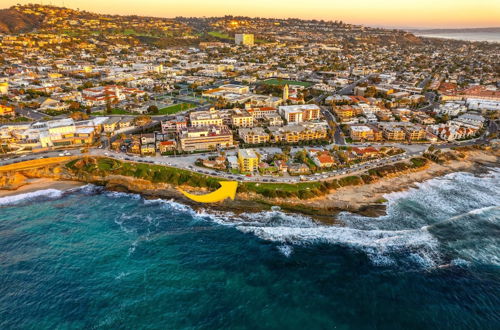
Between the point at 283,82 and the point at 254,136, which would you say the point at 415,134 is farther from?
the point at 283,82

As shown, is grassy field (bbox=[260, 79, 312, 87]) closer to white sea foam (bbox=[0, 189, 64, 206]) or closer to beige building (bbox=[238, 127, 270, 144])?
beige building (bbox=[238, 127, 270, 144])

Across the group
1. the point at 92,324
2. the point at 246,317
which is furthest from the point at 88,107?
the point at 246,317

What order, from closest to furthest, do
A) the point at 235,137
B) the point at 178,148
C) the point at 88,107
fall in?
1. the point at 178,148
2. the point at 235,137
3. the point at 88,107

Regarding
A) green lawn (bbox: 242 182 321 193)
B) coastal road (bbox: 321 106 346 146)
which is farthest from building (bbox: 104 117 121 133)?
coastal road (bbox: 321 106 346 146)

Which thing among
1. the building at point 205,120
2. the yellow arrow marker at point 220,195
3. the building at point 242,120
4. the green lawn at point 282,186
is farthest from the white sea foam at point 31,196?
the building at point 242,120

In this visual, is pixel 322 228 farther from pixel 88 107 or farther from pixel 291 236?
pixel 88 107

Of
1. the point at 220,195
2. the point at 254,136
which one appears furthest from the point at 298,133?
the point at 220,195

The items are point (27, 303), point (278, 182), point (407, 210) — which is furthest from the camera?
point (278, 182)
